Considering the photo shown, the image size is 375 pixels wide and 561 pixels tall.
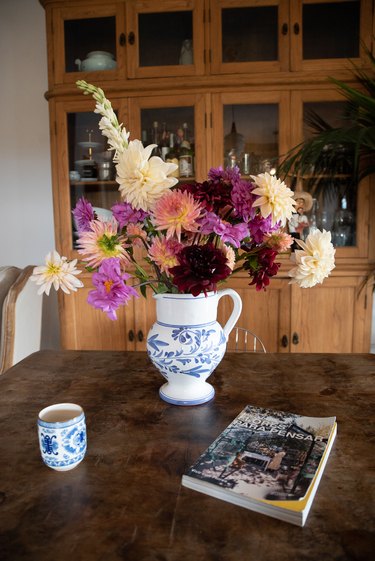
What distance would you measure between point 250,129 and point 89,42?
3.30 ft

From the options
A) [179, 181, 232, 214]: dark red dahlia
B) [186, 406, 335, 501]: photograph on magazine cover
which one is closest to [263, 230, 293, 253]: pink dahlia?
[179, 181, 232, 214]: dark red dahlia

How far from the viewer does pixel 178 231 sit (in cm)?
82

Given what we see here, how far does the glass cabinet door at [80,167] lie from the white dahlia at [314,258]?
5.39 feet

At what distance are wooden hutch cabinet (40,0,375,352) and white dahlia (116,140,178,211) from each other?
5.20 ft

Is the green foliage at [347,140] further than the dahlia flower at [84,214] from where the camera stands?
Yes

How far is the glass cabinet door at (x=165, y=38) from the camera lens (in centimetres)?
226

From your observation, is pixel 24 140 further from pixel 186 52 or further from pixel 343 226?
pixel 343 226

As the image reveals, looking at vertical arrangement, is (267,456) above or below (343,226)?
below

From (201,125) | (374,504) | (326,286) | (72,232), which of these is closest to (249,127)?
(201,125)

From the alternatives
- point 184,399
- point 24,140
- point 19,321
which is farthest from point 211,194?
point 24,140

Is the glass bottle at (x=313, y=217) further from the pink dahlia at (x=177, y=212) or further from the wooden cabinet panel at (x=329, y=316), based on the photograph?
the pink dahlia at (x=177, y=212)

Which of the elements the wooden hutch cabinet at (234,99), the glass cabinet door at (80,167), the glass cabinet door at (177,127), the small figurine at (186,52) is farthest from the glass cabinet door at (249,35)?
the glass cabinet door at (80,167)

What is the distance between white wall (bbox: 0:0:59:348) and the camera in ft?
9.05

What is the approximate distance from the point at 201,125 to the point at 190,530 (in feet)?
6.88
